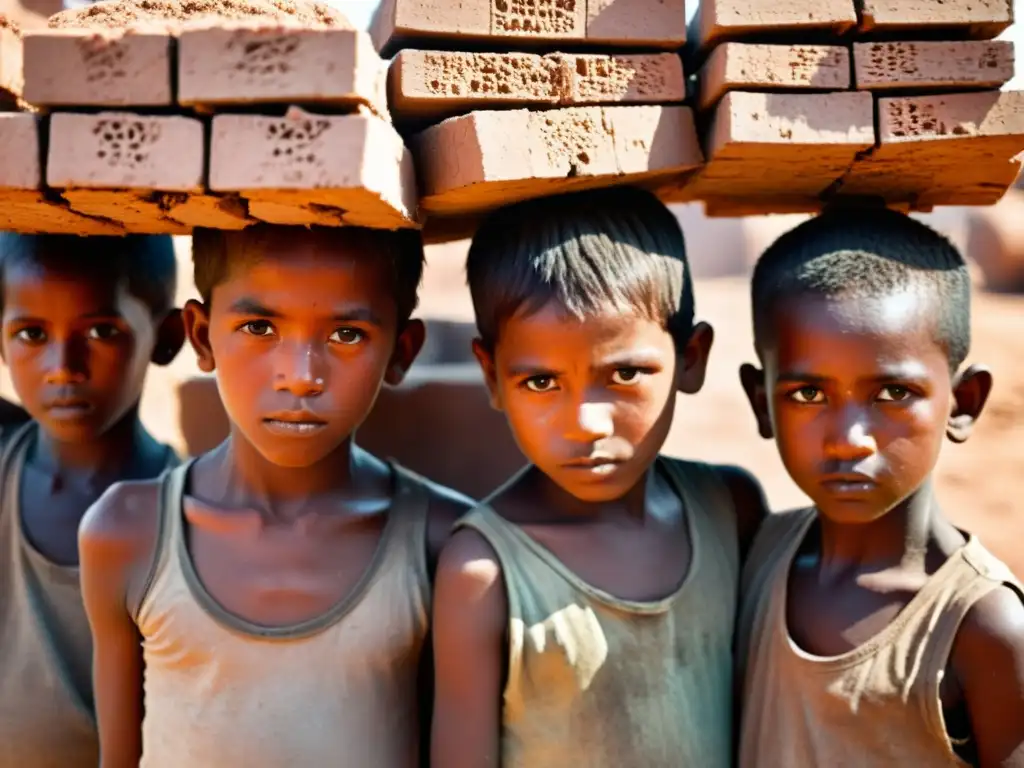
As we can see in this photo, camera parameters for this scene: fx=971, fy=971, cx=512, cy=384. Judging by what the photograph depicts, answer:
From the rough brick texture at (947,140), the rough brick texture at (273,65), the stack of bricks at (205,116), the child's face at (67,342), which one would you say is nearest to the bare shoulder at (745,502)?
the rough brick texture at (947,140)

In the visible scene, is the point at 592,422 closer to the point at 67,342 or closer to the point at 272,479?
the point at 272,479

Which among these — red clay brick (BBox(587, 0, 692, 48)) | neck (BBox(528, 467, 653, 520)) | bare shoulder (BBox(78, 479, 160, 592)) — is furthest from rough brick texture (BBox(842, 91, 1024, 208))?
bare shoulder (BBox(78, 479, 160, 592))

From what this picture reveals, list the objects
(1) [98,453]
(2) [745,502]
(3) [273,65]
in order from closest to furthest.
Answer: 1. (3) [273,65]
2. (2) [745,502]
3. (1) [98,453]

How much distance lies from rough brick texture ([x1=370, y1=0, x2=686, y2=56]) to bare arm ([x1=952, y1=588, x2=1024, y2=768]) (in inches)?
44.6

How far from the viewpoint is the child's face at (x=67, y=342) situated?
7.23 ft

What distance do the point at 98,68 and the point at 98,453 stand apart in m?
1.21

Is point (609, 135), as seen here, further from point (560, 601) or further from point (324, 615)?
point (324, 615)

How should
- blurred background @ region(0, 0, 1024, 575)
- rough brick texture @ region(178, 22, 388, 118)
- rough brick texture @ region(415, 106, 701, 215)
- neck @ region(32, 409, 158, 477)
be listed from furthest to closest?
blurred background @ region(0, 0, 1024, 575), neck @ region(32, 409, 158, 477), rough brick texture @ region(415, 106, 701, 215), rough brick texture @ region(178, 22, 388, 118)

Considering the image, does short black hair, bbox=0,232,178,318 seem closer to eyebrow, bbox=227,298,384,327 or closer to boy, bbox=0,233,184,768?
boy, bbox=0,233,184,768

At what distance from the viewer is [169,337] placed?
249 cm

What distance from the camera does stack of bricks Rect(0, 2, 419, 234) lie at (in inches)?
55.6

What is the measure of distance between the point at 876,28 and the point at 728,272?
11900mm

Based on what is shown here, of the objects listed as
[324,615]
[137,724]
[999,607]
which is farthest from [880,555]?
[137,724]

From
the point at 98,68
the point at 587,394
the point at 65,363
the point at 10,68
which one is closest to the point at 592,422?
the point at 587,394
